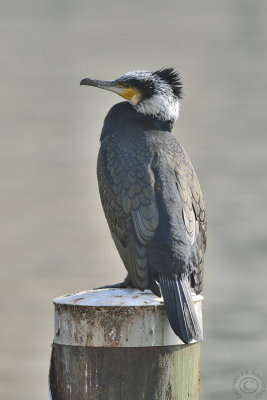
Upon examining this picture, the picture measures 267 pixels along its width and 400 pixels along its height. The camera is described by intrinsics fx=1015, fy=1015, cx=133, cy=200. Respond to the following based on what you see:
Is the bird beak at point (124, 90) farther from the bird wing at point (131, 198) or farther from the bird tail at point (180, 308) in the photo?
the bird tail at point (180, 308)

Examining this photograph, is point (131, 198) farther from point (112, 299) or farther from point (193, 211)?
point (112, 299)

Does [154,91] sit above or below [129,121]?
above

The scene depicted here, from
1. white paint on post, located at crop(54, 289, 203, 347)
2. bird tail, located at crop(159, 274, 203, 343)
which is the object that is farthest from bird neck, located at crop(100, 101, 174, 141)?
white paint on post, located at crop(54, 289, 203, 347)

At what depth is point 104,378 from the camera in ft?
10.4

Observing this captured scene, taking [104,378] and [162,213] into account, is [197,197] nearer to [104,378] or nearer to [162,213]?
[162,213]

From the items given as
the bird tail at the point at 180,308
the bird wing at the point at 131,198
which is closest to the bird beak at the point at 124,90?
the bird wing at the point at 131,198

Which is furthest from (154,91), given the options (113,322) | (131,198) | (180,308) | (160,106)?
(113,322)

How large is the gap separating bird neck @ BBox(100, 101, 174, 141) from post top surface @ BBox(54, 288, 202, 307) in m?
0.97

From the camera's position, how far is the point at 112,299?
328 cm

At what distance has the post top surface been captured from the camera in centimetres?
324

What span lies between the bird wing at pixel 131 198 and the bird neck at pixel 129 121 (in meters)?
0.16

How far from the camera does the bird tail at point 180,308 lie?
3275 millimetres

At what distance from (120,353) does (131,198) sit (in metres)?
0.84

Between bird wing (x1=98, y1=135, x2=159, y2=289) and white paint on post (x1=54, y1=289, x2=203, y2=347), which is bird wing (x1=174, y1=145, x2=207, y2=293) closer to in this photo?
bird wing (x1=98, y1=135, x2=159, y2=289)
